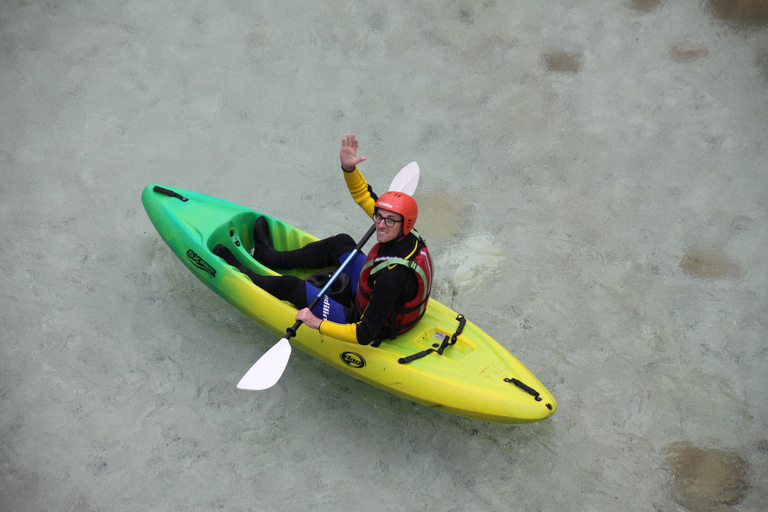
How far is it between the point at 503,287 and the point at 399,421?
4.18 ft

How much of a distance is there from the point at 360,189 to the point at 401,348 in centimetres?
96

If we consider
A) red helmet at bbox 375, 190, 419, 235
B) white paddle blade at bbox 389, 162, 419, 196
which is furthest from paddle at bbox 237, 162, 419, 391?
white paddle blade at bbox 389, 162, 419, 196

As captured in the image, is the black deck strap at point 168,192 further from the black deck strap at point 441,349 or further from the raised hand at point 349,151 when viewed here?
the black deck strap at point 441,349

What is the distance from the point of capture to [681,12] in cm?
617

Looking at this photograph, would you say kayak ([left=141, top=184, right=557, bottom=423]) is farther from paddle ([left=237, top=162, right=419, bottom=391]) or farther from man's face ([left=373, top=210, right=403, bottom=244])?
man's face ([left=373, top=210, right=403, bottom=244])

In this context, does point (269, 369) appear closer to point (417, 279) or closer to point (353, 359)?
point (353, 359)

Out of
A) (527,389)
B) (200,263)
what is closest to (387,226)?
(527,389)

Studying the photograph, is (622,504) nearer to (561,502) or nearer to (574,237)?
(561,502)

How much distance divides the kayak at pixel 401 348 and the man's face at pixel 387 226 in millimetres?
699

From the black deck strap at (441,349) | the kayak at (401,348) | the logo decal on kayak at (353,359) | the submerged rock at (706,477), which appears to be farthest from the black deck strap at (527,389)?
the submerged rock at (706,477)

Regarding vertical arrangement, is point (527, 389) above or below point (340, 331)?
below

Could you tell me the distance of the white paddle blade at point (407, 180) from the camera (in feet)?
13.0

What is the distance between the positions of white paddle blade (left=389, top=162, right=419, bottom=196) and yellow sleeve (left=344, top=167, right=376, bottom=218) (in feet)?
1.28

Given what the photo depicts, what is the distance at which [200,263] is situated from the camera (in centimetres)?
374
